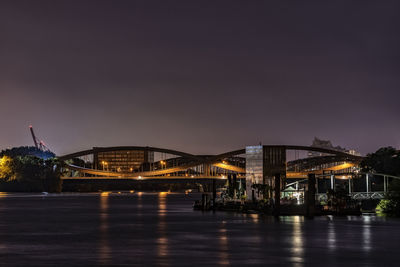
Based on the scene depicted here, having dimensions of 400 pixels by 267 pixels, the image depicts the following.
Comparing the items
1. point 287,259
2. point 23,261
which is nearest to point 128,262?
point 23,261

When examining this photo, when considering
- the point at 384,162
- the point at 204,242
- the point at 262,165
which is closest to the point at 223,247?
the point at 204,242

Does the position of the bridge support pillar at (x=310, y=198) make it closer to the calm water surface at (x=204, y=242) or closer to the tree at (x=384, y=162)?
the calm water surface at (x=204, y=242)

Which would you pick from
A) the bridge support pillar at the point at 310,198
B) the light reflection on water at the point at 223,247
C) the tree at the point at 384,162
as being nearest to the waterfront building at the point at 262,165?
the tree at the point at 384,162

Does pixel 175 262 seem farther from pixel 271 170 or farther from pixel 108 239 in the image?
pixel 271 170

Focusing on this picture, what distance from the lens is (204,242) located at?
43.6 metres

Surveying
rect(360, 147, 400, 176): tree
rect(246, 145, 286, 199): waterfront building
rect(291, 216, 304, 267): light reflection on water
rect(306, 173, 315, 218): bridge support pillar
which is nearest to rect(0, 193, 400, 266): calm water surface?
rect(291, 216, 304, 267): light reflection on water

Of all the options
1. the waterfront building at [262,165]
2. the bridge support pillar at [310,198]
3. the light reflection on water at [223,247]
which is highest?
the waterfront building at [262,165]

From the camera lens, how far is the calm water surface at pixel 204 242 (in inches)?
1359

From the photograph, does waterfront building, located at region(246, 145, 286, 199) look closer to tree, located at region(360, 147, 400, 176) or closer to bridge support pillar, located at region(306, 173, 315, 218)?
tree, located at region(360, 147, 400, 176)

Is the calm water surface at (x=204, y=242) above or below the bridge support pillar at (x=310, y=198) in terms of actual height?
below

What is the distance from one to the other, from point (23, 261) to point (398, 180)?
46.2 m

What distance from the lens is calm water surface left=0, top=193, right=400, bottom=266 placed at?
34531 mm

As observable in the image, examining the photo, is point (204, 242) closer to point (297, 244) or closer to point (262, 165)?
point (297, 244)

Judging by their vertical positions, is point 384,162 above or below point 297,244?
above
